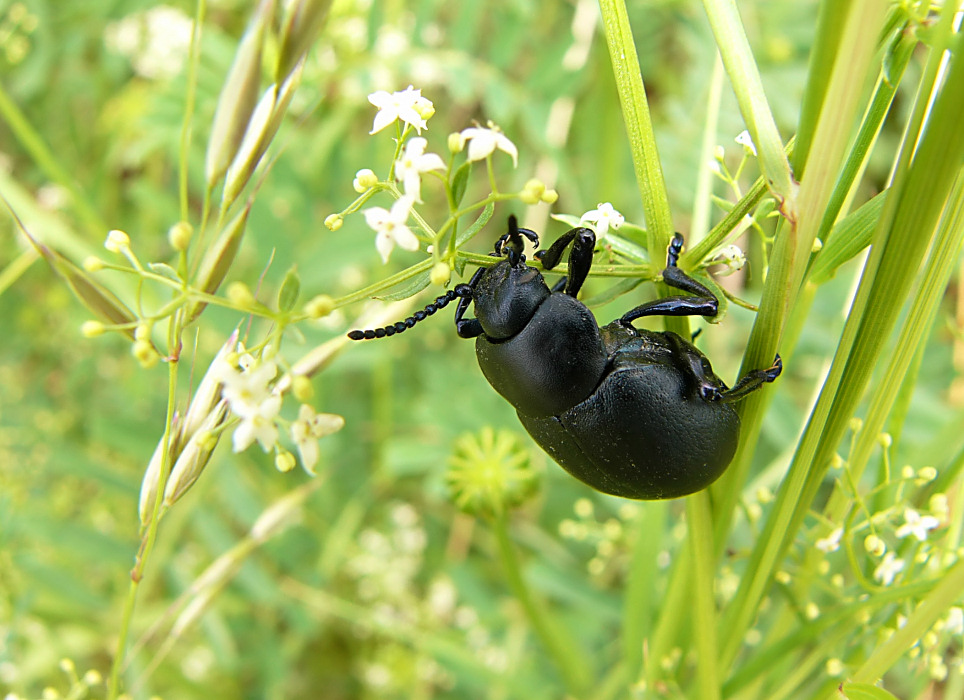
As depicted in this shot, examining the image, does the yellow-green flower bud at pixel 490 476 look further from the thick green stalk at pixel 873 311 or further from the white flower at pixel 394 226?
the white flower at pixel 394 226

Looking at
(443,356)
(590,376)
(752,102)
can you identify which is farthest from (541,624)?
(443,356)

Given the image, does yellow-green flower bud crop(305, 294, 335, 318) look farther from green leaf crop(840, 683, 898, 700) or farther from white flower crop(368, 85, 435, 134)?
green leaf crop(840, 683, 898, 700)

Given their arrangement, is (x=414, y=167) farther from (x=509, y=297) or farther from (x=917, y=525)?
(x=917, y=525)

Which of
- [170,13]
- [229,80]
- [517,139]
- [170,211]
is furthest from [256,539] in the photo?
[170,13]

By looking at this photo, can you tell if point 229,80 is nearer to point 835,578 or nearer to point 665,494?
point 665,494

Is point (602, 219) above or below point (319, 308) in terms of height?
above

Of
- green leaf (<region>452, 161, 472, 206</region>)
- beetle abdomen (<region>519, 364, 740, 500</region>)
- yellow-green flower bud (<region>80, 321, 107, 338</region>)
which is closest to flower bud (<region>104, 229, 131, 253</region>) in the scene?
yellow-green flower bud (<region>80, 321, 107, 338</region>)
